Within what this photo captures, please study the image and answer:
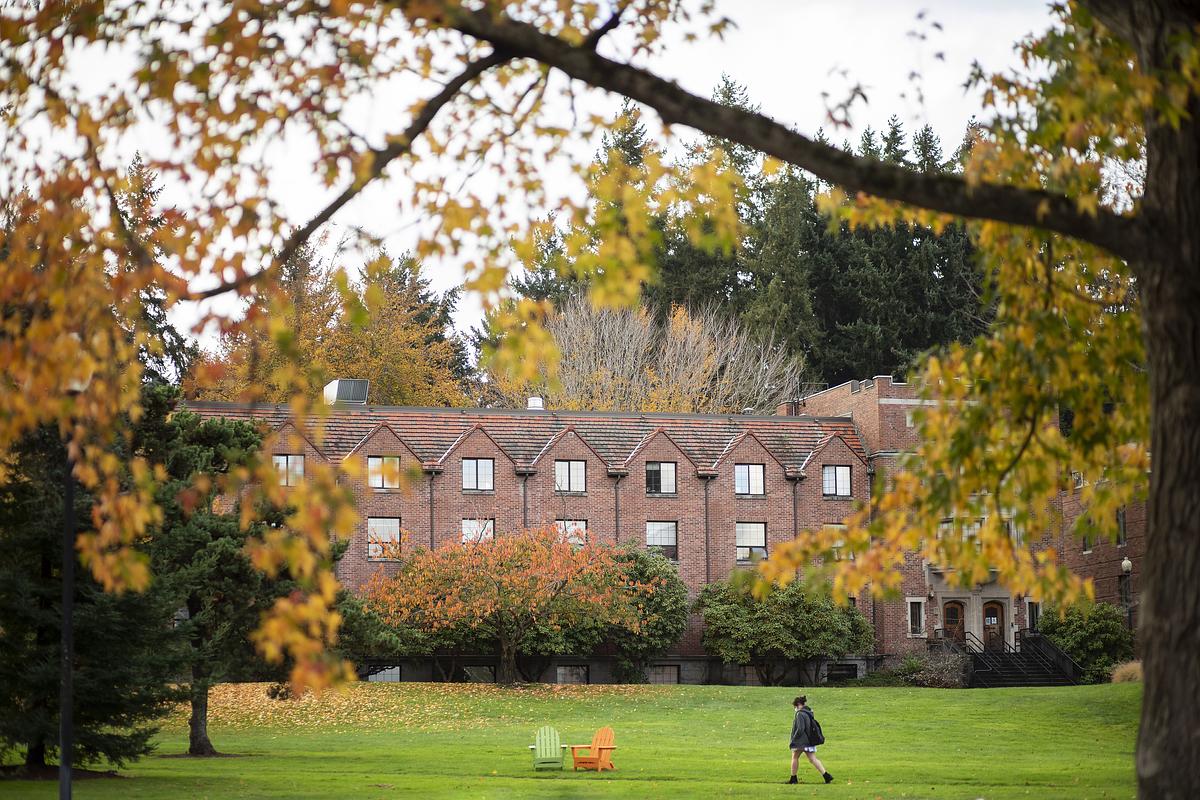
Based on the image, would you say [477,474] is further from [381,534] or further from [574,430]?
[381,534]

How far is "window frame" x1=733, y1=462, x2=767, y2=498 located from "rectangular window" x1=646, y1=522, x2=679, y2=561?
2.76m

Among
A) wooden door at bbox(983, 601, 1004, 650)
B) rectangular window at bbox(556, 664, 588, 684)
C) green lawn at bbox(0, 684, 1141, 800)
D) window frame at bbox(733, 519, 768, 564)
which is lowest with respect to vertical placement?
green lawn at bbox(0, 684, 1141, 800)

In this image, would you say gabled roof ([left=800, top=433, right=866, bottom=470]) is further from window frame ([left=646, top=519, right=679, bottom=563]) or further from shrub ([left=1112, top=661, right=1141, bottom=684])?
shrub ([left=1112, top=661, right=1141, bottom=684])

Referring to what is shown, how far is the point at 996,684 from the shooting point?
5184cm

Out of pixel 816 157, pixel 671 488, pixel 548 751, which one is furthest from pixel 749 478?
pixel 816 157

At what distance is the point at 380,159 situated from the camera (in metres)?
8.42

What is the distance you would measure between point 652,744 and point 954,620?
26.2 m

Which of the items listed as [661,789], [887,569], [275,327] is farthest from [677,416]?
[275,327]

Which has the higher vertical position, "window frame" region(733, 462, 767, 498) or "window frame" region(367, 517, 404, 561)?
"window frame" region(733, 462, 767, 498)

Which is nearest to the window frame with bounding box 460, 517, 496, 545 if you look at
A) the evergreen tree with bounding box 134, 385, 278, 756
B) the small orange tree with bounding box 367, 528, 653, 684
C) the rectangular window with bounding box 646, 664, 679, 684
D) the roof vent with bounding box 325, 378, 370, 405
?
the small orange tree with bounding box 367, 528, 653, 684

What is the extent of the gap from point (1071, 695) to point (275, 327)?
128ft

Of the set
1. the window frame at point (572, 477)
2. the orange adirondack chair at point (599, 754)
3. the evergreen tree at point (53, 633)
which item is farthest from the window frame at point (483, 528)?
the evergreen tree at point (53, 633)

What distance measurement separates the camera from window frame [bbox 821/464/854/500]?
5562cm

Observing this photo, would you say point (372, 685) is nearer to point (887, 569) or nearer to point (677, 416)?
point (677, 416)
